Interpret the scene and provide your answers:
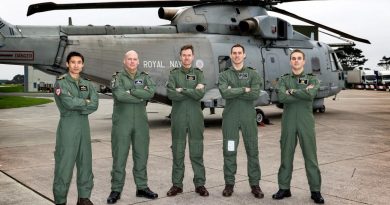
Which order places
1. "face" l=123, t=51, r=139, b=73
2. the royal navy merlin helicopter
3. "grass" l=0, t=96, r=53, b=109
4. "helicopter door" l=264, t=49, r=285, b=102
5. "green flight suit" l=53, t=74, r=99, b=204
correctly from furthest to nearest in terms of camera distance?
"grass" l=0, t=96, r=53, b=109, "helicopter door" l=264, t=49, r=285, b=102, the royal navy merlin helicopter, "face" l=123, t=51, r=139, b=73, "green flight suit" l=53, t=74, r=99, b=204

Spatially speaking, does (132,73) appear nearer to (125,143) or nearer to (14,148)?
(125,143)

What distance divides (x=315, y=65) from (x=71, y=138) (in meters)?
11.8

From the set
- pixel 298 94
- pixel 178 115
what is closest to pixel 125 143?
pixel 178 115

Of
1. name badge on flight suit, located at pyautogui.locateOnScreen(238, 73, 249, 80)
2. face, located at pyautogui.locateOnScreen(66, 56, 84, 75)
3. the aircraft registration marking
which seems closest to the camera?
face, located at pyautogui.locateOnScreen(66, 56, 84, 75)

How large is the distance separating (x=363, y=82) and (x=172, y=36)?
43330 mm

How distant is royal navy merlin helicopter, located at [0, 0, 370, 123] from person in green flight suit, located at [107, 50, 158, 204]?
5.32 metres

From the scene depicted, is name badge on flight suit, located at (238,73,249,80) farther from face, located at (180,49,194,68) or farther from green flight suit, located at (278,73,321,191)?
face, located at (180,49,194,68)

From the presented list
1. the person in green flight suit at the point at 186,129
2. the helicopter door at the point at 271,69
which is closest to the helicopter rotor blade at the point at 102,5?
the helicopter door at the point at 271,69

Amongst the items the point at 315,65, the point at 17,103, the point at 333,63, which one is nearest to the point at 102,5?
the point at 315,65

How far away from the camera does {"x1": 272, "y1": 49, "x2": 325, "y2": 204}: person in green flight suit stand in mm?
4578

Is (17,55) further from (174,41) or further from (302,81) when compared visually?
(302,81)

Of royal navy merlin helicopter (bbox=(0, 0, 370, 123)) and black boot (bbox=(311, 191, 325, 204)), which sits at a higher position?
royal navy merlin helicopter (bbox=(0, 0, 370, 123))

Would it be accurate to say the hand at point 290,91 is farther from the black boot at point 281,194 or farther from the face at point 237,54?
the black boot at point 281,194

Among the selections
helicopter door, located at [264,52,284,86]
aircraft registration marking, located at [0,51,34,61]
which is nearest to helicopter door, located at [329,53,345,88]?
helicopter door, located at [264,52,284,86]
